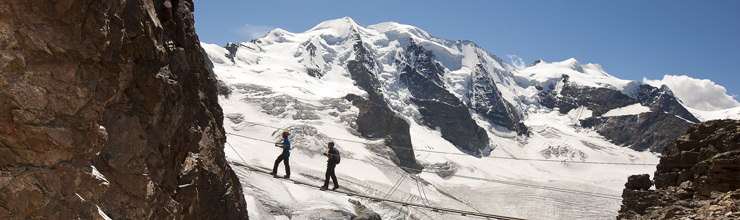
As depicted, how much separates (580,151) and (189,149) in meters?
167

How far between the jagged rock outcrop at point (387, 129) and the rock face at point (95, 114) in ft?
321

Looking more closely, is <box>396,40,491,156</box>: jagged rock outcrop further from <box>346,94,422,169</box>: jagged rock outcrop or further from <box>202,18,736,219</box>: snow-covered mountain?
<box>346,94,422,169</box>: jagged rock outcrop

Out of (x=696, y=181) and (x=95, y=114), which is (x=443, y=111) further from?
(x=95, y=114)

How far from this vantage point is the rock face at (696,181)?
1589 centimetres

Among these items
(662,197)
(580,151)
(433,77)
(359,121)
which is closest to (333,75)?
(433,77)

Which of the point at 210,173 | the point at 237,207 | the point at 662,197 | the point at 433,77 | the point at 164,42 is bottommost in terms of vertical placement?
the point at 237,207

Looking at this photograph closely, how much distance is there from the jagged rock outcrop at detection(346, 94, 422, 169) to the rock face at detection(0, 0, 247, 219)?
97801 mm

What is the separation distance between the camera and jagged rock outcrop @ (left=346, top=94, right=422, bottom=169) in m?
113

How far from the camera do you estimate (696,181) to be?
61.7 feet

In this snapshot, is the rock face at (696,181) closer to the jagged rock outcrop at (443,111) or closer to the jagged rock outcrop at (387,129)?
the jagged rock outcrop at (387,129)

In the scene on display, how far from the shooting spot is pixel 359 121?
116750 mm

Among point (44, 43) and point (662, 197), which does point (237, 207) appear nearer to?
point (44, 43)

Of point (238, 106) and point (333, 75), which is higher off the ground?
point (333, 75)

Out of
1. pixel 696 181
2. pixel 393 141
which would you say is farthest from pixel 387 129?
→ pixel 696 181
